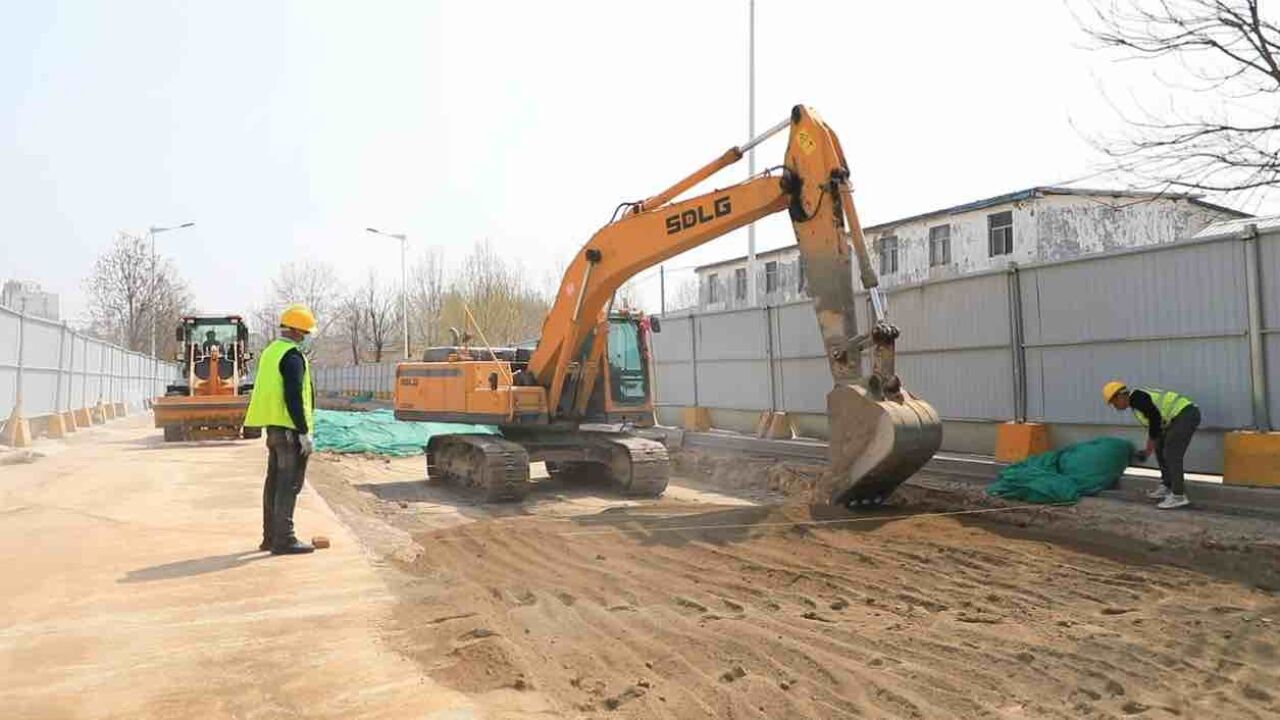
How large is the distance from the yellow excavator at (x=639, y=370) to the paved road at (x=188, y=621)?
4.71 metres

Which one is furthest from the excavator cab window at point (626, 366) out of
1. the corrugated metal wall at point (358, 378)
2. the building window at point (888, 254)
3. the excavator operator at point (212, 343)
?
the corrugated metal wall at point (358, 378)

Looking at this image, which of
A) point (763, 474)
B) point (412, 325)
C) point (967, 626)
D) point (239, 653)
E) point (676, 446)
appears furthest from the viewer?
point (412, 325)

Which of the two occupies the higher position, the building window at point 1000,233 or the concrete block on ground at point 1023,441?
the building window at point 1000,233

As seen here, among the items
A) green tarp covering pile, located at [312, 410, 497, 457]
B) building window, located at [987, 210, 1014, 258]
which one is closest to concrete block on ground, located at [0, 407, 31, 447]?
green tarp covering pile, located at [312, 410, 497, 457]

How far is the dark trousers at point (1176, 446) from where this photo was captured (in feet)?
29.7

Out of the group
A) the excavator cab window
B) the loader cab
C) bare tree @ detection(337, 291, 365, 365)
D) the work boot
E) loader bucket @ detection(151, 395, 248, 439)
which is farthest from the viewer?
bare tree @ detection(337, 291, 365, 365)

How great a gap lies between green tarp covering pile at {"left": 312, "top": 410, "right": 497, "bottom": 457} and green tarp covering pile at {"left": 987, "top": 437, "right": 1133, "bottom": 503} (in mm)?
11845

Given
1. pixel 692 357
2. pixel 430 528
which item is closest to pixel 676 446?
pixel 692 357

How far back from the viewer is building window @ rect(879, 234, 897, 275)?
36500 mm

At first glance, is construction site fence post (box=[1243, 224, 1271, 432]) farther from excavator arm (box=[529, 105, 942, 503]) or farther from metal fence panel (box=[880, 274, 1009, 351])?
excavator arm (box=[529, 105, 942, 503])

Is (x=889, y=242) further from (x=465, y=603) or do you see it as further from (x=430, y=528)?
(x=465, y=603)

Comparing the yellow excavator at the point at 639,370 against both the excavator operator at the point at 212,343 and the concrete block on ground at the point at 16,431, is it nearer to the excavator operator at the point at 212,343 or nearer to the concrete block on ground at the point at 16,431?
the concrete block on ground at the point at 16,431

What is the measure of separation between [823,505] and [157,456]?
11.0 meters

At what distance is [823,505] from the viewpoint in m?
9.43
